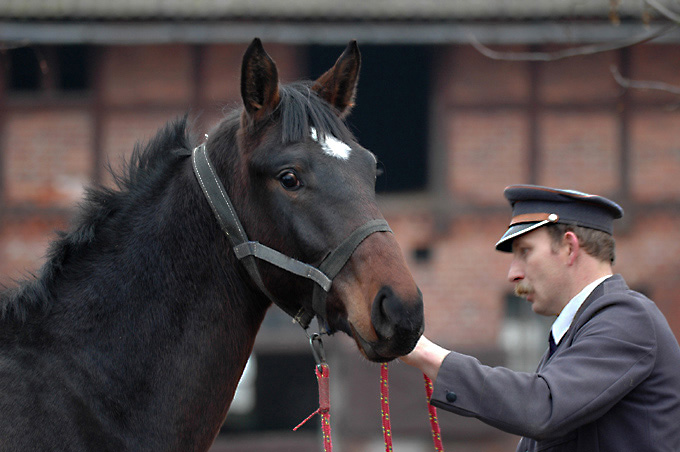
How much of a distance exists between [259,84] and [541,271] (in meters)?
1.07

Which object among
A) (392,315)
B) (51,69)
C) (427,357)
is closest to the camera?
A: (392,315)

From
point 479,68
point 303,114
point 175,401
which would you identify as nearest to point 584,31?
point 479,68

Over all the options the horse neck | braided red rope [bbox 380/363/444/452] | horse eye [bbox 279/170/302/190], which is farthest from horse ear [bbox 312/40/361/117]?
braided red rope [bbox 380/363/444/452]

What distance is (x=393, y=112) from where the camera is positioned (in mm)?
11172

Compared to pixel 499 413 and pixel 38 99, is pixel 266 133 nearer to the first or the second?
pixel 499 413

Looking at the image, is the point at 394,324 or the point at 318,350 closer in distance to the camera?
the point at 394,324

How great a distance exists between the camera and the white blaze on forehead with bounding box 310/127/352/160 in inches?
85.4

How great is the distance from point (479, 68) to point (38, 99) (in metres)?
5.60

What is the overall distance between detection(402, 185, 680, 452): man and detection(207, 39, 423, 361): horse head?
26 centimetres

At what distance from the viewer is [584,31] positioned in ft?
27.9

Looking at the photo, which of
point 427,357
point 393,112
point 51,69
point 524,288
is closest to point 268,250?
point 427,357

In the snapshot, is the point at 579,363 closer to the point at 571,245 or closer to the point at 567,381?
the point at 567,381

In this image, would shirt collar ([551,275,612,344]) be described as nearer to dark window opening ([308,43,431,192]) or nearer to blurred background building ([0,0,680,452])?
blurred background building ([0,0,680,452])

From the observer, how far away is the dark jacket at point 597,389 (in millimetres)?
1908
